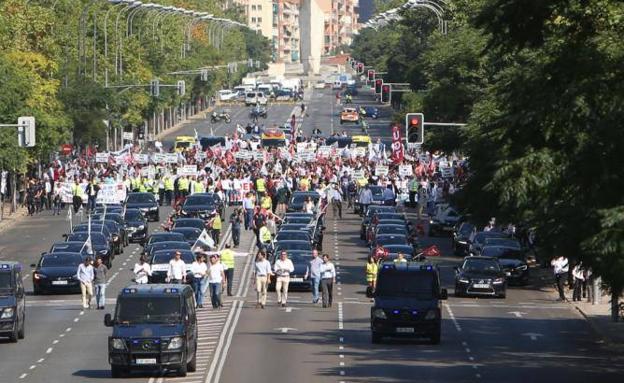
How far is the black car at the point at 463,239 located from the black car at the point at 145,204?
14773 mm

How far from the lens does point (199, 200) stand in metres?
81.2

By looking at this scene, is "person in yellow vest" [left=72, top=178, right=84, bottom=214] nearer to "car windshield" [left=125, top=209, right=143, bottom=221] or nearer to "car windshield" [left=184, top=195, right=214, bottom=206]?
"car windshield" [left=184, top=195, right=214, bottom=206]

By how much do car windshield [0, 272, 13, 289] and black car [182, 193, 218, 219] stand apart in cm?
3218

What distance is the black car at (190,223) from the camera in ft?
238

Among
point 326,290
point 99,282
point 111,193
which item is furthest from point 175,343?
point 111,193

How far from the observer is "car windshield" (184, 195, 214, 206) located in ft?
266

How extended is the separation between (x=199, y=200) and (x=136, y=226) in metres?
4.22

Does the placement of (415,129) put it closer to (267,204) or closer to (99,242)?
(267,204)

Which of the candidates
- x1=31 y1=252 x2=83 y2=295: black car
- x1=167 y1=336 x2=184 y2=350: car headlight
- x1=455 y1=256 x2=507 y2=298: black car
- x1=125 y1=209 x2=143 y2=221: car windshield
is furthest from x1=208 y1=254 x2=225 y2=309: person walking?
x1=125 y1=209 x2=143 y2=221: car windshield

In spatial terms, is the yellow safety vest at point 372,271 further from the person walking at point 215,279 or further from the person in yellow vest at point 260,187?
the person in yellow vest at point 260,187

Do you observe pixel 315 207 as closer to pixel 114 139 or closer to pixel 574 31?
pixel 574 31

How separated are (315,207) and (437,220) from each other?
5.59 m

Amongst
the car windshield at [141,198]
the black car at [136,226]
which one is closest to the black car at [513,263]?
the black car at [136,226]

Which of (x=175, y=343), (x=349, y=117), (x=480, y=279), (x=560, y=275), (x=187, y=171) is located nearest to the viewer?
(x=175, y=343)
